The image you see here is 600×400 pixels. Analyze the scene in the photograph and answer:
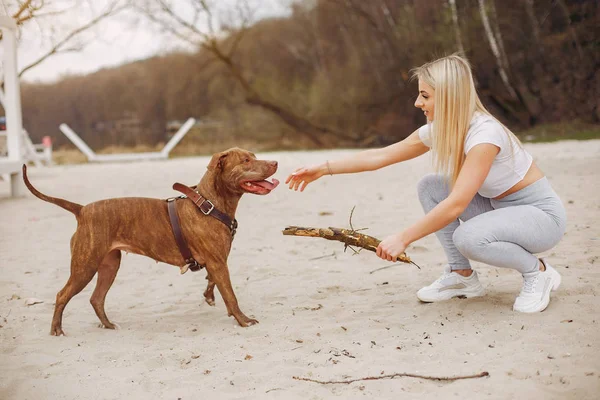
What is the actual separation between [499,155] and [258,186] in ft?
4.43

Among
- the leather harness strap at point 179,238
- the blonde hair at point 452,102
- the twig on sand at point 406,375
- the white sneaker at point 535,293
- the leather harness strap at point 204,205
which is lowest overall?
the twig on sand at point 406,375

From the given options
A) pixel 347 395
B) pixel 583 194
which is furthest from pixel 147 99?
pixel 347 395

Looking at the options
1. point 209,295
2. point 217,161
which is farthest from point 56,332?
point 217,161

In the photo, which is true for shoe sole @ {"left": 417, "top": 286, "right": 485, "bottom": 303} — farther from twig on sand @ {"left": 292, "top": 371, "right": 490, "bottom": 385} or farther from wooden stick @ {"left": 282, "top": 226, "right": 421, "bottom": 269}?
twig on sand @ {"left": 292, "top": 371, "right": 490, "bottom": 385}

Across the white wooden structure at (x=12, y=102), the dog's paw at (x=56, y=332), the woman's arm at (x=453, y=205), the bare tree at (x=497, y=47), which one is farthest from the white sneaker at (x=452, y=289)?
the bare tree at (x=497, y=47)

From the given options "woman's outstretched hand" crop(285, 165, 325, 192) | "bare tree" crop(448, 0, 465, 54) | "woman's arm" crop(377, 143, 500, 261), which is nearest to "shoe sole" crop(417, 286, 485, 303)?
"woman's arm" crop(377, 143, 500, 261)

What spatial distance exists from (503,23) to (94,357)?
15547 millimetres

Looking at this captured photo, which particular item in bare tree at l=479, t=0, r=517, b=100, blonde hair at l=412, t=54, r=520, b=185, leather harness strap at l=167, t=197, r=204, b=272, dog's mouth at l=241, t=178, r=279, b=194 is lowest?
leather harness strap at l=167, t=197, r=204, b=272

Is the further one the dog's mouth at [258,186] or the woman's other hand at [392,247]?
the dog's mouth at [258,186]

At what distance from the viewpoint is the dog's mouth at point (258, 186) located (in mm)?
3652

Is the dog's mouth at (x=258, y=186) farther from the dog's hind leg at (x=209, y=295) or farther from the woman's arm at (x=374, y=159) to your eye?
the dog's hind leg at (x=209, y=295)

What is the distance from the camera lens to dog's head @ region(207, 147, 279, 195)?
3664 millimetres

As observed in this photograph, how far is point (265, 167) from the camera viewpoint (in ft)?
12.1

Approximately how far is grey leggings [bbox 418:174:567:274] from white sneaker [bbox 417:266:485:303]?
33 centimetres
